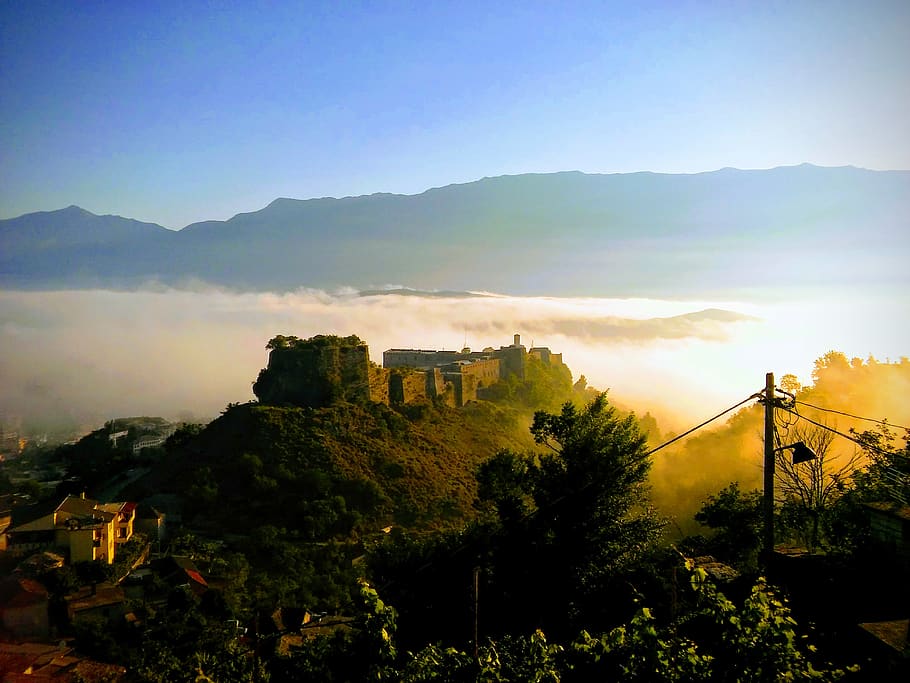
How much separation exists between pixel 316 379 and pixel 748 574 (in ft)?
74.1

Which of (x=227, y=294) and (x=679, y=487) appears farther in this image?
(x=227, y=294)

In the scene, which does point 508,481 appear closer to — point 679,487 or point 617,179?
point 679,487

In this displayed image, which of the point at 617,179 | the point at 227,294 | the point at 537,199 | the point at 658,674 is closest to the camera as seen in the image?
the point at 658,674

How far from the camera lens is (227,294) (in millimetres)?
61406

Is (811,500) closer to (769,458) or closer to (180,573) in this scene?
(769,458)

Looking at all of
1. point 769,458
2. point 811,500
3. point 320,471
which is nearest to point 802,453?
point 769,458

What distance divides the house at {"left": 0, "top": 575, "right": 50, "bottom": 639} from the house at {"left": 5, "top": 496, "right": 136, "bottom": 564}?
3.71m

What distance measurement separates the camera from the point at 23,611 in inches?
487

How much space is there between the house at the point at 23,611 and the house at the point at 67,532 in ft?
12.2

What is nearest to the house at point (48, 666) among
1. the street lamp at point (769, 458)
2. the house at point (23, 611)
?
the house at point (23, 611)

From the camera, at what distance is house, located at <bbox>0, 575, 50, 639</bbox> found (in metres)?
11.9

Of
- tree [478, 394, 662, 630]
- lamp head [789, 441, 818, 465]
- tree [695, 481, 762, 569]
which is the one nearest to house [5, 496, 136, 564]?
tree [478, 394, 662, 630]

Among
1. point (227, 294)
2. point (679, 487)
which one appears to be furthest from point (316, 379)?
point (227, 294)

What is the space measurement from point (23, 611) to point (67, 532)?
19.5ft
